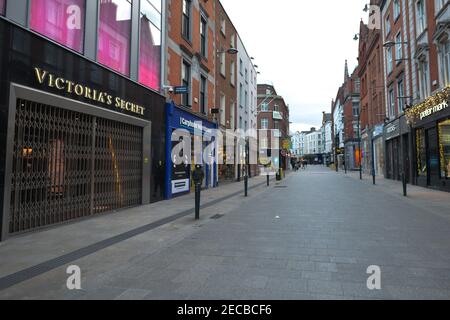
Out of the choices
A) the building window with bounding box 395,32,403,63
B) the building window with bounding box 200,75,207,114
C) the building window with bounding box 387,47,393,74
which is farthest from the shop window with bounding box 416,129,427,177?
the building window with bounding box 200,75,207,114

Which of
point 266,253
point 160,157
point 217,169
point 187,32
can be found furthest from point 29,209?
point 217,169

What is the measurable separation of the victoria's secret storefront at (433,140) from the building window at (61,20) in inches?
595

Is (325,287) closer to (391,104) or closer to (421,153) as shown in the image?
(421,153)

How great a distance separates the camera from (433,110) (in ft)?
54.1

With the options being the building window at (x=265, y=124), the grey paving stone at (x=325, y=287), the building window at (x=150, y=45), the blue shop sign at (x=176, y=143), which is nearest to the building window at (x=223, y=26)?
the blue shop sign at (x=176, y=143)

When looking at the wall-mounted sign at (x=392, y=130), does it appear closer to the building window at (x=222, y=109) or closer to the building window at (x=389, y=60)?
the building window at (x=389, y=60)

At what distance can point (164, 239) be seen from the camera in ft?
21.5

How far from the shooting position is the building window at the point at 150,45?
1203cm

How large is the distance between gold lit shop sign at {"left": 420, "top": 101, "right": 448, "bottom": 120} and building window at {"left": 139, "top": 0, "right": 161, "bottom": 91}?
13.0m

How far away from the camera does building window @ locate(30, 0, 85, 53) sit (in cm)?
740
